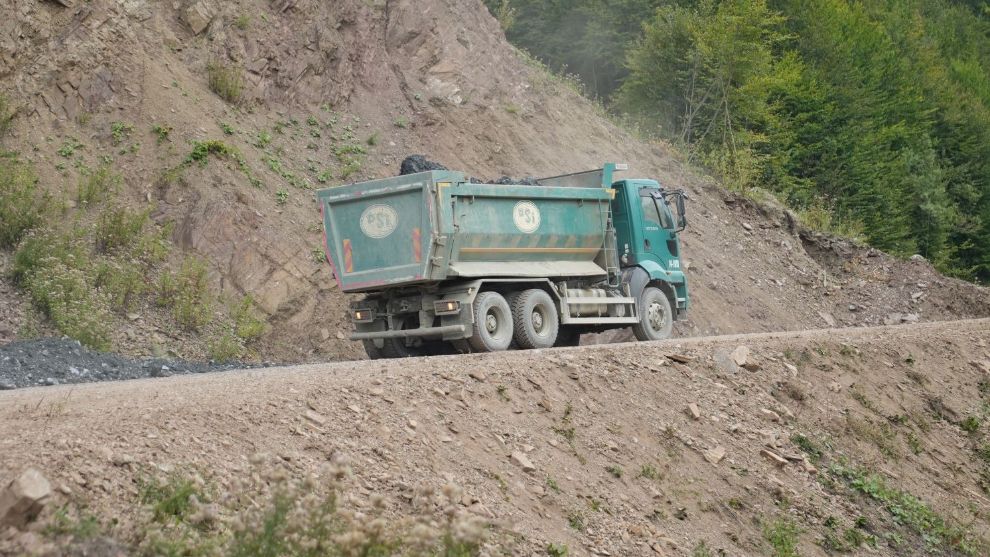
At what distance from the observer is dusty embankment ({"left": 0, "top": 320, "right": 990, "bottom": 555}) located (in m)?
7.21

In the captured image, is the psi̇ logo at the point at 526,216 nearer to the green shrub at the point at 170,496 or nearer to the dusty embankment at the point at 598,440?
the dusty embankment at the point at 598,440

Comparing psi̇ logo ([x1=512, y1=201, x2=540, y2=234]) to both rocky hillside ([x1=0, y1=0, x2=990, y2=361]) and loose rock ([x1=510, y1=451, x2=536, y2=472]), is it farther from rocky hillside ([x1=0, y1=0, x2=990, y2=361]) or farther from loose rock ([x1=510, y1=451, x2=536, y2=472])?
loose rock ([x1=510, y1=451, x2=536, y2=472])

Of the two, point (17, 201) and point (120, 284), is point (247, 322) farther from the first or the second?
point (17, 201)

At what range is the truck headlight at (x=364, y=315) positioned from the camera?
14789 mm

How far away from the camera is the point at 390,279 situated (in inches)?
546

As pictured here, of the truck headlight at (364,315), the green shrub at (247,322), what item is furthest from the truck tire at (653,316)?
the green shrub at (247,322)

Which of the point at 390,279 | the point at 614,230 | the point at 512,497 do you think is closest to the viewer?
the point at 512,497

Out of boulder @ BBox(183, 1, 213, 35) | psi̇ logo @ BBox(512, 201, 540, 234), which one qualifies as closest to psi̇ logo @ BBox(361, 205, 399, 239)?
psi̇ logo @ BBox(512, 201, 540, 234)

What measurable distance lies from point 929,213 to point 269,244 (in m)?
32.3

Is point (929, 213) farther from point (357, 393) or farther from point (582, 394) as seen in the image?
point (357, 393)

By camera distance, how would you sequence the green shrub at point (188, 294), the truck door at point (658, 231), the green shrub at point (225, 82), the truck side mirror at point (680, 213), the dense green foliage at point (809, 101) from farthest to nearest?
the dense green foliage at point (809, 101) → the green shrub at point (225, 82) → the truck side mirror at point (680, 213) → the truck door at point (658, 231) → the green shrub at point (188, 294)

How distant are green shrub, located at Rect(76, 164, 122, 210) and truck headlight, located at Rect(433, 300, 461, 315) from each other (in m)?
6.97

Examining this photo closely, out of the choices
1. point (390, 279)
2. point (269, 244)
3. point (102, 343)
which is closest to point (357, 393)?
point (390, 279)

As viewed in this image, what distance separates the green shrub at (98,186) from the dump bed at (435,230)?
205 inches
